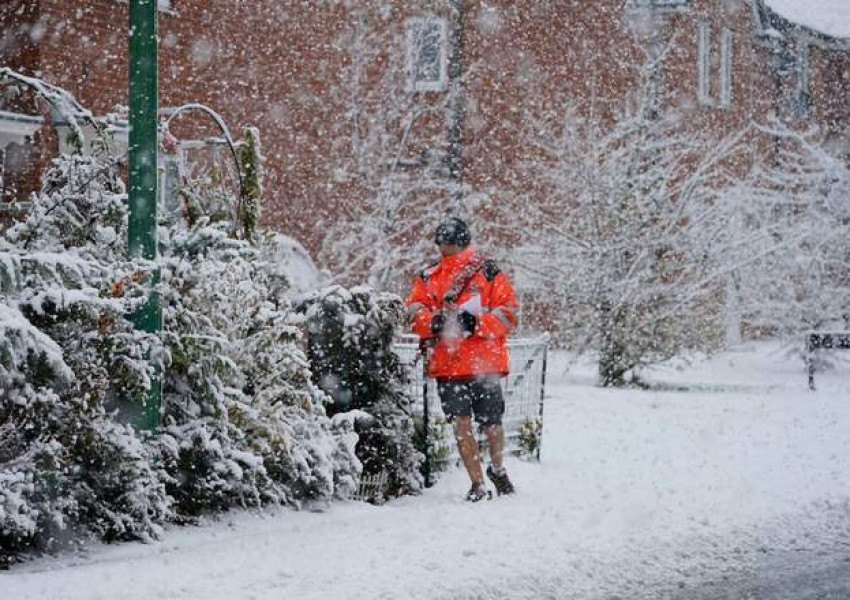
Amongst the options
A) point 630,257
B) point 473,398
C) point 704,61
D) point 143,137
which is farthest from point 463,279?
point 704,61

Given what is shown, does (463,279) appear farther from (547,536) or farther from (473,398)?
(547,536)

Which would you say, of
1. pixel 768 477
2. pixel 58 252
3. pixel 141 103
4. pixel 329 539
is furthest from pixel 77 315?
pixel 768 477

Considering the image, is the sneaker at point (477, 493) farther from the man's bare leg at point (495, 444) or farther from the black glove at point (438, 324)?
the black glove at point (438, 324)

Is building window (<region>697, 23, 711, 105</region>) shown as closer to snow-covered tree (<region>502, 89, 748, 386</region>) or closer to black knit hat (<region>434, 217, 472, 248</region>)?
snow-covered tree (<region>502, 89, 748, 386</region>)

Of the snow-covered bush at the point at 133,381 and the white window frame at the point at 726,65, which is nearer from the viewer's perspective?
the snow-covered bush at the point at 133,381

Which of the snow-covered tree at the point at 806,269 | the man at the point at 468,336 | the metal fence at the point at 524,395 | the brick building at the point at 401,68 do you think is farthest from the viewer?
the snow-covered tree at the point at 806,269

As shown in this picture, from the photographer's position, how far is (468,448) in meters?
Answer: 9.34

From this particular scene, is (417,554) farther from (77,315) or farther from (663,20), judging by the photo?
(663,20)

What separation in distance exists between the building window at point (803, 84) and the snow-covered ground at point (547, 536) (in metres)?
23.1

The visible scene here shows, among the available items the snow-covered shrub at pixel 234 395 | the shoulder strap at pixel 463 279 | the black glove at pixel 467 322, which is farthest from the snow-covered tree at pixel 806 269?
the snow-covered shrub at pixel 234 395

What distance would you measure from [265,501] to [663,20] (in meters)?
21.7

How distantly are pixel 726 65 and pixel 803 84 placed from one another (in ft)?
14.0

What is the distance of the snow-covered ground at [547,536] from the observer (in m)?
6.68

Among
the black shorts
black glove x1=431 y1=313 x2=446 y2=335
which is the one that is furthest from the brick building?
the black shorts
